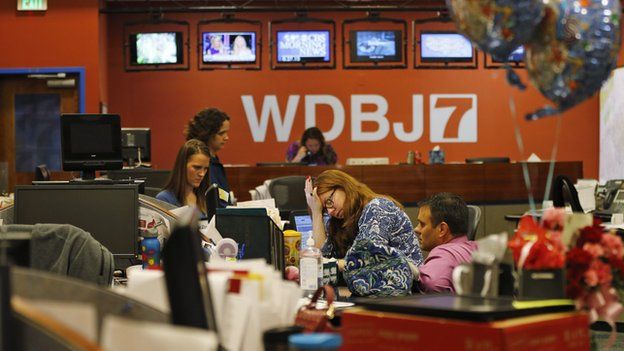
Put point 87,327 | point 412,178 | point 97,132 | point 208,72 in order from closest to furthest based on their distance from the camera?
1. point 87,327
2. point 97,132
3. point 412,178
4. point 208,72

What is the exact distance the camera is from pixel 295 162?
10.9 meters

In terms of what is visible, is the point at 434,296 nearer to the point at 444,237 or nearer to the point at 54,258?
the point at 54,258

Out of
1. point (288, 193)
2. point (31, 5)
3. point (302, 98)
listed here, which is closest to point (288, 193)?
point (288, 193)

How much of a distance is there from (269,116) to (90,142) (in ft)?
29.0

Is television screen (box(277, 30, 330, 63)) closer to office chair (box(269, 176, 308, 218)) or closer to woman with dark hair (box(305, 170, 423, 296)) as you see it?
office chair (box(269, 176, 308, 218))

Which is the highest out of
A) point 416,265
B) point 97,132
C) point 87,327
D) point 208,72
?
point 208,72

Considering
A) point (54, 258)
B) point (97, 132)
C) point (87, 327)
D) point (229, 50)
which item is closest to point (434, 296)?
point (87, 327)

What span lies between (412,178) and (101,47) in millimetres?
4905

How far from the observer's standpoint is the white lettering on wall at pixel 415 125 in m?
14.1

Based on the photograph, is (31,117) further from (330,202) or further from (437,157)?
(330,202)

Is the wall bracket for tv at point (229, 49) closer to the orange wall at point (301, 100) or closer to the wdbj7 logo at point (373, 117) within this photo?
the orange wall at point (301, 100)

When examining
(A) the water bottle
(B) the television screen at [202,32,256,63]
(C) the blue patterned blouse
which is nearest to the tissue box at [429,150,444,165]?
(B) the television screen at [202,32,256,63]

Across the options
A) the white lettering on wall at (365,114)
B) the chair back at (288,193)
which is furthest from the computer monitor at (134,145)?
the white lettering on wall at (365,114)

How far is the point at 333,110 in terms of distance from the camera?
14.1 metres
